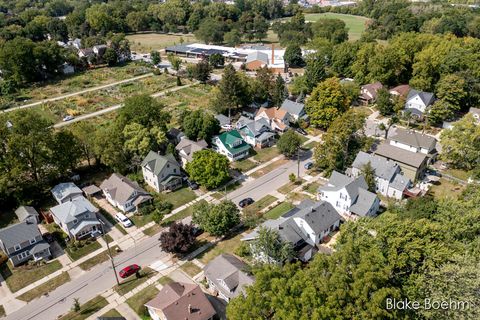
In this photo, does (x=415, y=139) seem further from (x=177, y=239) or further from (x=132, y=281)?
(x=132, y=281)

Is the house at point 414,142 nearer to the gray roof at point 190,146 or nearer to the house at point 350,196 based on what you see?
the house at point 350,196

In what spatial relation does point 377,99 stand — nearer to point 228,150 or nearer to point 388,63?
point 388,63

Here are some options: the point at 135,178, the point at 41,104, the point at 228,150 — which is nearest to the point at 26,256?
the point at 135,178

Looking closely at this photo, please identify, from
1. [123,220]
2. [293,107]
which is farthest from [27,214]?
[293,107]

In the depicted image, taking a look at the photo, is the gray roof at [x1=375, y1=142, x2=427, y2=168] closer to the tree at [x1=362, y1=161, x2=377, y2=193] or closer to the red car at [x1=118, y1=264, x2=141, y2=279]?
the tree at [x1=362, y1=161, x2=377, y2=193]

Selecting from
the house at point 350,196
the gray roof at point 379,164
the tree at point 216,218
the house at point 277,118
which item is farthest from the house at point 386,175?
the tree at point 216,218
